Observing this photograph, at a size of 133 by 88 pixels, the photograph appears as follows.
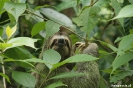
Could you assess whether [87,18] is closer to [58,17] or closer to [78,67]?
[78,67]

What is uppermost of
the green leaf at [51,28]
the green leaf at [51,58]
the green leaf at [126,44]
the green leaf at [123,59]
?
the green leaf at [51,28]

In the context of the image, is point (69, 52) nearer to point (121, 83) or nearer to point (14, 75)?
point (121, 83)

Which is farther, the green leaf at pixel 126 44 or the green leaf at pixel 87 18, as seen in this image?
the green leaf at pixel 87 18

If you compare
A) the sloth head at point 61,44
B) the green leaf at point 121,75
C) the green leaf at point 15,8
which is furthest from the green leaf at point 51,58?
the sloth head at point 61,44

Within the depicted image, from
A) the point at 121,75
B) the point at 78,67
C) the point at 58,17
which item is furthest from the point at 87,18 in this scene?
the point at 58,17

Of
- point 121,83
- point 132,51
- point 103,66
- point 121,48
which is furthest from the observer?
point 103,66

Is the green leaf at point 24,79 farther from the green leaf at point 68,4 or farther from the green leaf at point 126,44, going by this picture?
the green leaf at point 68,4

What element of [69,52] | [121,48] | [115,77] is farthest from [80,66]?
[121,48]

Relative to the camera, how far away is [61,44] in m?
4.55

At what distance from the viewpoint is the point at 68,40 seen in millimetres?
4707

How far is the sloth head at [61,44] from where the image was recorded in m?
4.55

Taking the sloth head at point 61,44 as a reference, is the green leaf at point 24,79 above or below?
above

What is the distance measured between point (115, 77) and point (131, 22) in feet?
4.50

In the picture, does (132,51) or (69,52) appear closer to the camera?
(132,51)
